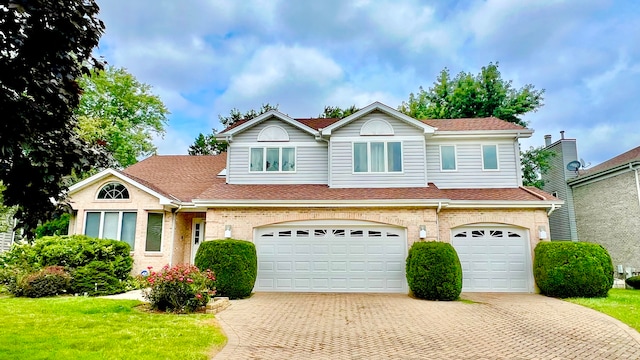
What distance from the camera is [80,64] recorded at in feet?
18.5

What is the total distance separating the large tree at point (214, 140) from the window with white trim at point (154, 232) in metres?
16.0

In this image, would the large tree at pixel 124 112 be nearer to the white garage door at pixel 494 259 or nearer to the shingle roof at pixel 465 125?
the shingle roof at pixel 465 125

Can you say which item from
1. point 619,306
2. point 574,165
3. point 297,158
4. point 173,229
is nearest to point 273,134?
point 297,158

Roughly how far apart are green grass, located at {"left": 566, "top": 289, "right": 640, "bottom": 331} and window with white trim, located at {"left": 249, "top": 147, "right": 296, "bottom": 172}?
36.0 ft

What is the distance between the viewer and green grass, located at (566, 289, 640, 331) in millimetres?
9223

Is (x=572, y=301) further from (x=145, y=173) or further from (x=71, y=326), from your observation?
(x=145, y=173)

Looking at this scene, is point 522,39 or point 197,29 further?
point 522,39

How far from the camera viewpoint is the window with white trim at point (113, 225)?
15672mm

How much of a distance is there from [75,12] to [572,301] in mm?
14220

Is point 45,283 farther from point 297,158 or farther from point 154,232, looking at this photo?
point 297,158

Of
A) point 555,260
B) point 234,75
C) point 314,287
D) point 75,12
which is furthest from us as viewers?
point 234,75

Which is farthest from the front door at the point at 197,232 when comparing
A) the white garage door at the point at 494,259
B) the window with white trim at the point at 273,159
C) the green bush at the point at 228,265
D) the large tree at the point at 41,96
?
the large tree at the point at 41,96

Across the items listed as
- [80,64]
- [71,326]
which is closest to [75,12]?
[80,64]

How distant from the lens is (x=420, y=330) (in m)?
8.20
